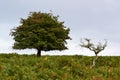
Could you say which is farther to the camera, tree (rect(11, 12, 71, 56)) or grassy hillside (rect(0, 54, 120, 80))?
tree (rect(11, 12, 71, 56))

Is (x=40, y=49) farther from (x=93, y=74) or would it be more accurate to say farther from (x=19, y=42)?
(x=93, y=74)

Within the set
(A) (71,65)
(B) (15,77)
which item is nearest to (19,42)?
(A) (71,65)

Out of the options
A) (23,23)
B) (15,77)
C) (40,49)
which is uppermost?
(23,23)

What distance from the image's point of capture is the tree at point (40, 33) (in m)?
51.2

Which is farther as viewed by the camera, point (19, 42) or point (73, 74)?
point (19, 42)

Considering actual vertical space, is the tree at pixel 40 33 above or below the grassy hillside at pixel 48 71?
above

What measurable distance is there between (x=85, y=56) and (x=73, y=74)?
454 inches

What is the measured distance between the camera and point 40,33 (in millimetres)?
51438

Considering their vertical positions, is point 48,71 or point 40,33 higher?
point 40,33

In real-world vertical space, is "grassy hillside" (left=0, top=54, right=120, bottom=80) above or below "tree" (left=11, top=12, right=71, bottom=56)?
below

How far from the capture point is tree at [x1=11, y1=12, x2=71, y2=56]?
51156mm

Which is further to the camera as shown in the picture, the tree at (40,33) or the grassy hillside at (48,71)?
the tree at (40,33)

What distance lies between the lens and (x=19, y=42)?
52.0m

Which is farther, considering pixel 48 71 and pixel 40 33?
pixel 40 33
